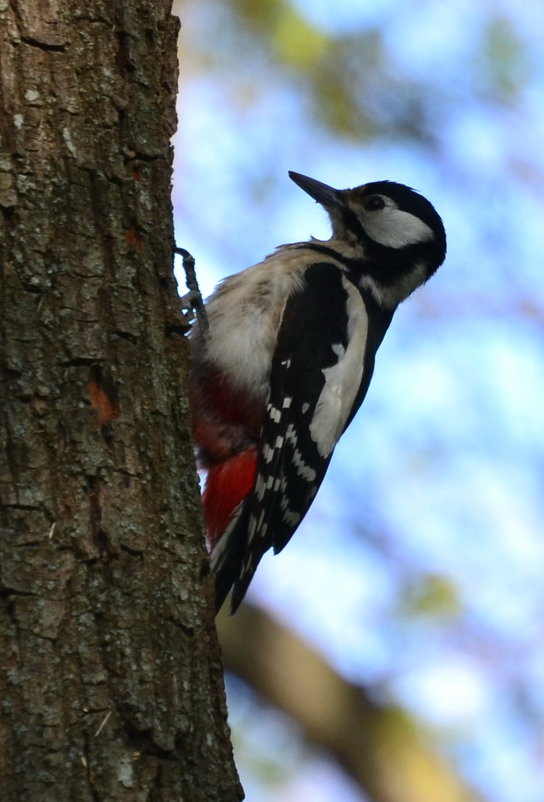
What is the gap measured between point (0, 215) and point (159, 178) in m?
0.41

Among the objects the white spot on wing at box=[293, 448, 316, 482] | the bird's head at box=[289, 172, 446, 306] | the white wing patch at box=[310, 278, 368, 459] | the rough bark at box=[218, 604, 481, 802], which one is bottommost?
the rough bark at box=[218, 604, 481, 802]

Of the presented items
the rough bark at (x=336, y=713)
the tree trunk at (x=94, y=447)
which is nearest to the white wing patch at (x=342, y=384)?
the rough bark at (x=336, y=713)

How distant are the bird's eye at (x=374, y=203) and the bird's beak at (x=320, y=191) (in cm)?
10

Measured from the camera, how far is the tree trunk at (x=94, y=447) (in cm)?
187

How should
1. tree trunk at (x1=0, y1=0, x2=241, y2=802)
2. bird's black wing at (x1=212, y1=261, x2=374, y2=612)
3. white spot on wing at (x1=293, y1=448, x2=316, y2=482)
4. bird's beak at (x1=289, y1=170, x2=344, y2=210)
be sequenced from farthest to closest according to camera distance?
bird's beak at (x1=289, y1=170, x2=344, y2=210) → white spot on wing at (x1=293, y1=448, x2=316, y2=482) → bird's black wing at (x1=212, y1=261, x2=374, y2=612) → tree trunk at (x1=0, y1=0, x2=241, y2=802)

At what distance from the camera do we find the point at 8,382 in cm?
200

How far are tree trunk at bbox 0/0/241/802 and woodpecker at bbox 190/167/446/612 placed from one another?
4.63 feet

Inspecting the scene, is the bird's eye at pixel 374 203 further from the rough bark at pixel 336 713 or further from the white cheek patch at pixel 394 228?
the rough bark at pixel 336 713

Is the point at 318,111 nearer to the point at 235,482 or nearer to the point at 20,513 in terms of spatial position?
the point at 235,482

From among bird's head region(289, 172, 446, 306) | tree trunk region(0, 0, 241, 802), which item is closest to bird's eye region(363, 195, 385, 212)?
bird's head region(289, 172, 446, 306)

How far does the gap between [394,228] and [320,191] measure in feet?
1.12

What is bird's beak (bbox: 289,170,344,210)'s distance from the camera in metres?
4.69

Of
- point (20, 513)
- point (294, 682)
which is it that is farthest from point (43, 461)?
point (294, 682)

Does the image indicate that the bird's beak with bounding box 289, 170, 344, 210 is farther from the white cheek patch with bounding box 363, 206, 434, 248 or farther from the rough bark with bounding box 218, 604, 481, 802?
the rough bark with bounding box 218, 604, 481, 802
